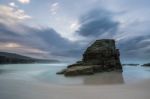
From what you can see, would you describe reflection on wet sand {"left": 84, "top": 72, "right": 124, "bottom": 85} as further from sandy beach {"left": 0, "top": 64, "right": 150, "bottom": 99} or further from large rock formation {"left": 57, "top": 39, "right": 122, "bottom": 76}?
large rock formation {"left": 57, "top": 39, "right": 122, "bottom": 76}

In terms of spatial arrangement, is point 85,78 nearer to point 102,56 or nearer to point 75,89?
point 75,89

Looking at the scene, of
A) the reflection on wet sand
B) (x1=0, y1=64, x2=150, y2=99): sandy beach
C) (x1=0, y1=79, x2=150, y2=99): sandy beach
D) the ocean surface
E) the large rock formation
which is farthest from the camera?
the large rock formation

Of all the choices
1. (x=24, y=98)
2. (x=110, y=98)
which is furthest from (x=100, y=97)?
(x=24, y=98)

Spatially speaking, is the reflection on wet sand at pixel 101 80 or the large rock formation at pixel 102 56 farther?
the large rock formation at pixel 102 56

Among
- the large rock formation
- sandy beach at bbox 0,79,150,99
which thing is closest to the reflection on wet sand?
sandy beach at bbox 0,79,150,99

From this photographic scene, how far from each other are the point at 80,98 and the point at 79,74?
19.4m

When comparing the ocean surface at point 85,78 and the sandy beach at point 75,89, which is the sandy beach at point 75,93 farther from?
the ocean surface at point 85,78

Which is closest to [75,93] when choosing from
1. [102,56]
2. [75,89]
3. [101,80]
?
[75,89]

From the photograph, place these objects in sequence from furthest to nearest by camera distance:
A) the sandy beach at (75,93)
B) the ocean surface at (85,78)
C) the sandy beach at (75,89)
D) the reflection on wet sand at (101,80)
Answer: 1. the ocean surface at (85,78)
2. the reflection on wet sand at (101,80)
3. the sandy beach at (75,89)
4. the sandy beach at (75,93)

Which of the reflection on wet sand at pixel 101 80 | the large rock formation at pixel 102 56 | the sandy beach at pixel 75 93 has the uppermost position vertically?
the large rock formation at pixel 102 56

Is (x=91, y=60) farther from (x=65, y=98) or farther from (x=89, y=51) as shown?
(x=65, y=98)

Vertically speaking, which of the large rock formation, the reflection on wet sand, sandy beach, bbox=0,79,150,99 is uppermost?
the large rock formation

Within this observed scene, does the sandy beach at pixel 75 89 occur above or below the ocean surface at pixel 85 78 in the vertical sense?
below

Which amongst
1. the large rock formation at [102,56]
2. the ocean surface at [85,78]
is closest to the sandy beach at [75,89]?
the ocean surface at [85,78]
